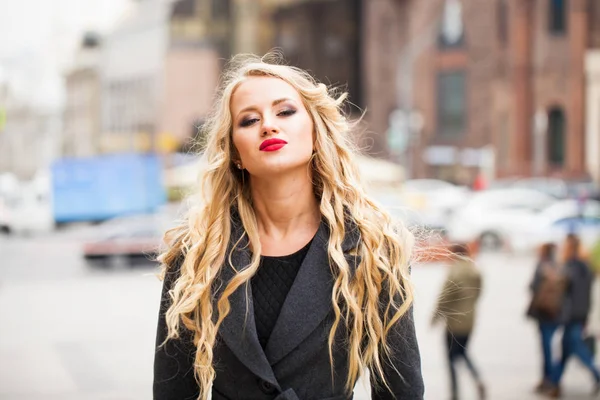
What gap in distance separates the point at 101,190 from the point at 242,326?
87.2 feet

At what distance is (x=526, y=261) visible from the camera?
2281 cm

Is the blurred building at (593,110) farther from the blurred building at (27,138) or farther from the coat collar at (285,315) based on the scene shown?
the coat collar at (285,315)

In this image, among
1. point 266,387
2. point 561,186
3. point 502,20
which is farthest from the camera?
point 502,20

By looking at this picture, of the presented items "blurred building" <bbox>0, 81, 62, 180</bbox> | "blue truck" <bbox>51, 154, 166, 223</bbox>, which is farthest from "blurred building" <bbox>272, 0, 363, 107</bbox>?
"blue truck" <bbox>51, 154, 166, 223</bbox>

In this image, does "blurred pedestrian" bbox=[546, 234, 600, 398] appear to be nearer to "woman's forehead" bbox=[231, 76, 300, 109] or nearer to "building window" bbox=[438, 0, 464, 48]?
"woman's forehead" bbox=[231, 76, 300, 109]

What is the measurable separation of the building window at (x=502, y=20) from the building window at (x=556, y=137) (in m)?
7.25

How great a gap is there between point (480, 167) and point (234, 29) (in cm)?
1627

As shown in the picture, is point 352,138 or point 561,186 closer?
point 352,138

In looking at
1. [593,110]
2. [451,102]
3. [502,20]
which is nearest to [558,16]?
[593,110]

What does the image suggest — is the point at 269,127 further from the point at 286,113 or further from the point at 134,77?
A: the point at 134,77

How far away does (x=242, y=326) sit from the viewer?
2162 millimetres

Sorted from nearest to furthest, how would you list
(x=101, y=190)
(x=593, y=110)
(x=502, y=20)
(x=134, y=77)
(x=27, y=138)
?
(x=27, y=138), (x=101, y=190), (x=593, y=110), (x=134, y=77), (x=502, y=20)

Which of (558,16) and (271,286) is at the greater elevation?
(558,16)

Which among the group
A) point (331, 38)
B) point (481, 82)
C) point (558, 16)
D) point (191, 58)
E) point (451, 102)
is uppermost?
point (331, 38)
